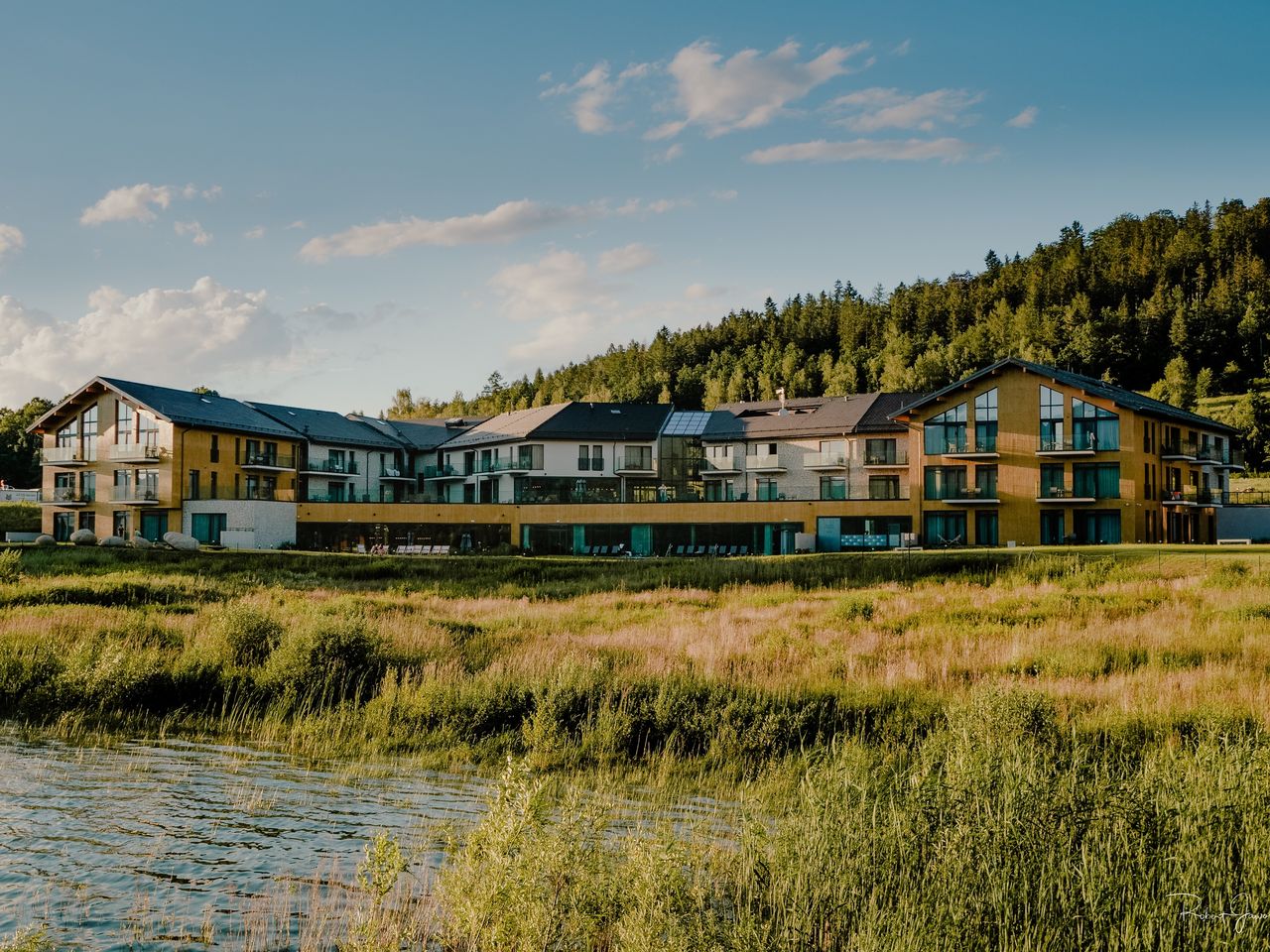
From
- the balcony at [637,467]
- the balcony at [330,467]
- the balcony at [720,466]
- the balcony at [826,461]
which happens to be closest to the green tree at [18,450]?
the balcony at [330,467]

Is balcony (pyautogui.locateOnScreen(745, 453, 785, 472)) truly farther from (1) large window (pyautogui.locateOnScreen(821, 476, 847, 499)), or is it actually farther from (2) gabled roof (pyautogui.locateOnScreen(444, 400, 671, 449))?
(2) gabled roof (pyautogui.locateOnScreen(444, 400, 671, 449))

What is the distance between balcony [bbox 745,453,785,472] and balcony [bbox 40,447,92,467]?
39.7 meters

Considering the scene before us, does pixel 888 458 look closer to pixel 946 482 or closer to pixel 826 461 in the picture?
pixel 826 461

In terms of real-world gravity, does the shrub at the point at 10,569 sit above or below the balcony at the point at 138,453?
below

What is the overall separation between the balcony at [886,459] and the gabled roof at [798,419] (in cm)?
151

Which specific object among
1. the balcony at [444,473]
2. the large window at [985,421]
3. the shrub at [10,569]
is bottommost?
the shrub at [10,569]

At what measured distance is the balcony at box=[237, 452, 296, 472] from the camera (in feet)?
192

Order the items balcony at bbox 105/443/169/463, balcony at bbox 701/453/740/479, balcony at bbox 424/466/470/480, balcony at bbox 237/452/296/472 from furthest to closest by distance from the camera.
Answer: balcony at bbox 424/466/470/480
balcony at bbox 701/453/740/479
balcony at bbox 237/452/296/472
balcony at bbox 105/443/169/463

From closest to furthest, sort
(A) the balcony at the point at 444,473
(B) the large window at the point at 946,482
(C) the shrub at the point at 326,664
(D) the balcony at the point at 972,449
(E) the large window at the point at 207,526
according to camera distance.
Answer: (C) the shrub at the point at 326,664, (D) the balcony at the point at 972,449, (B) the large window at the point at 946,482, (E) the large window at the point at 207,526, (A) the balcony at the point at 444,473

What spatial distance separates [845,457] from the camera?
6216cm

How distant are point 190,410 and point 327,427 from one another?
34.5ft

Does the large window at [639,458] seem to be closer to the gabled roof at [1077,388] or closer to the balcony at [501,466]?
the balcony at [501,466]

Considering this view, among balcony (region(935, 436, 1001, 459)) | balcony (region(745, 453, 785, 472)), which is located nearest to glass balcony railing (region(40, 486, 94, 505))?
balcony (region(745, 453, 785, 472))

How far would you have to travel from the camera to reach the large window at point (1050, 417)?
5053 cm
